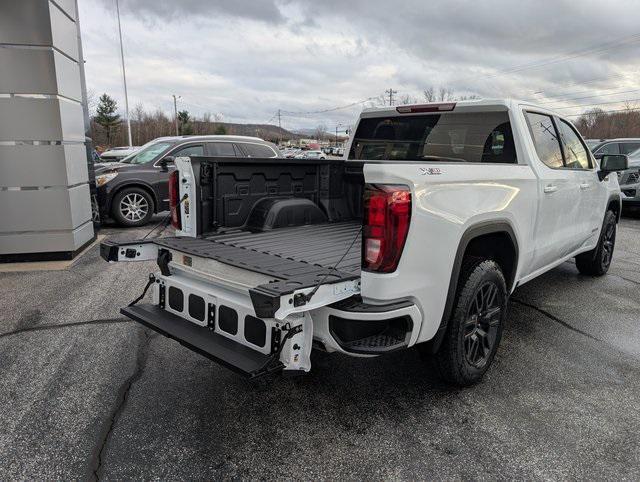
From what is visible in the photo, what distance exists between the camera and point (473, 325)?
316 cm

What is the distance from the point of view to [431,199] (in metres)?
2.55

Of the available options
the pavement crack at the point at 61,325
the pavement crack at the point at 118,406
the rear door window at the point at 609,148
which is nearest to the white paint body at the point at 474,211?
the pavement crack at the point at 118,406

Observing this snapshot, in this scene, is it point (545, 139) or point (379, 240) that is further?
point (545, 139)

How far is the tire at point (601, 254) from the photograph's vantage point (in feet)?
19.4

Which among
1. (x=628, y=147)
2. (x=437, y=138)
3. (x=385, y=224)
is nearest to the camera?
(x=385, y=224)

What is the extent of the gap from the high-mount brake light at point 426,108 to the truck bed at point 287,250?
4.17 ft

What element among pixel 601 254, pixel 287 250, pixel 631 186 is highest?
pixel 287 250

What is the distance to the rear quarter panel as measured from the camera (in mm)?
2439

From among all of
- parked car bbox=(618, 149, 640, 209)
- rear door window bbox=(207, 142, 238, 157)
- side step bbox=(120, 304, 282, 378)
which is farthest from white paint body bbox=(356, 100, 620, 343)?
parked car bbox=(618, 149, 640, 209)

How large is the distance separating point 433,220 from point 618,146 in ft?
44.2

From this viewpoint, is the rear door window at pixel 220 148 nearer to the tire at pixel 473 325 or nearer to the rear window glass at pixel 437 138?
the rear window glass at pixel 437 138

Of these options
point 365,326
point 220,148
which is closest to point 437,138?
point 365,326

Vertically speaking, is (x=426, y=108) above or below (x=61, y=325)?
above

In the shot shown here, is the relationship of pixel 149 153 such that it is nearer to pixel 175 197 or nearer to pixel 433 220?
pixel 175 197
